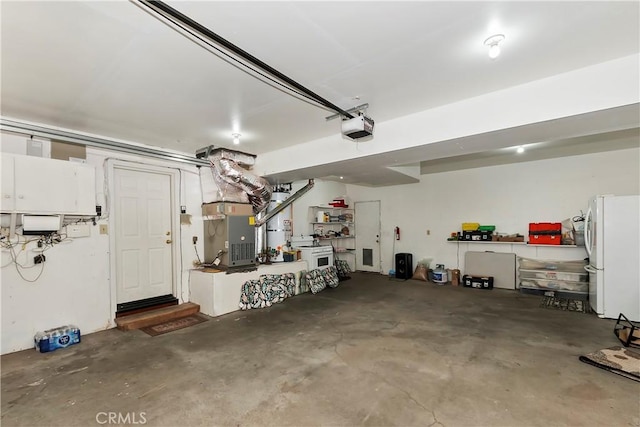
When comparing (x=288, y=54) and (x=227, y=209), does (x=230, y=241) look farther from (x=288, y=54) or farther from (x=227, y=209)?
(x=288, y=54)

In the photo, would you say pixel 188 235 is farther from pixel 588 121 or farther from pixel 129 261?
pixel 588 121

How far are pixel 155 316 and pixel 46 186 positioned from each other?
6.92 ft

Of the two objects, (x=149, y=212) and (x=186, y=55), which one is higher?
(x=186, y=55)

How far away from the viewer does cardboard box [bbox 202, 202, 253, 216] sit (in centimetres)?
470

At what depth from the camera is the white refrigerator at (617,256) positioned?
386 centimetres

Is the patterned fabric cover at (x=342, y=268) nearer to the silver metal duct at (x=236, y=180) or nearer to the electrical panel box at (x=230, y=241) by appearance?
the electrical panel box at (x=230, y=241)

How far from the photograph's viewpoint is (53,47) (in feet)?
6.72

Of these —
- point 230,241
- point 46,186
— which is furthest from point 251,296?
point 46,186

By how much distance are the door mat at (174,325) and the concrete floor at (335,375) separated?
17 centimetres

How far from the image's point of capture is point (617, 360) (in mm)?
2762

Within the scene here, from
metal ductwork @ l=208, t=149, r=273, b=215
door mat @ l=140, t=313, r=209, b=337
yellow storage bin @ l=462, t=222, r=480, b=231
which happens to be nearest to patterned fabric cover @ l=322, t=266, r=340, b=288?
metal ductwork @ l=208, t=149, r=273, b=215

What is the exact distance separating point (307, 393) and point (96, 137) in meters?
4.19

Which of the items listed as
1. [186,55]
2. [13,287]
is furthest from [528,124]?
[13,287]

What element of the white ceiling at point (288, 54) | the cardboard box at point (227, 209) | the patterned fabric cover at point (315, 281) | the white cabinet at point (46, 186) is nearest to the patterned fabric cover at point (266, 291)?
the patterned fabric cover at point (315, 281)
